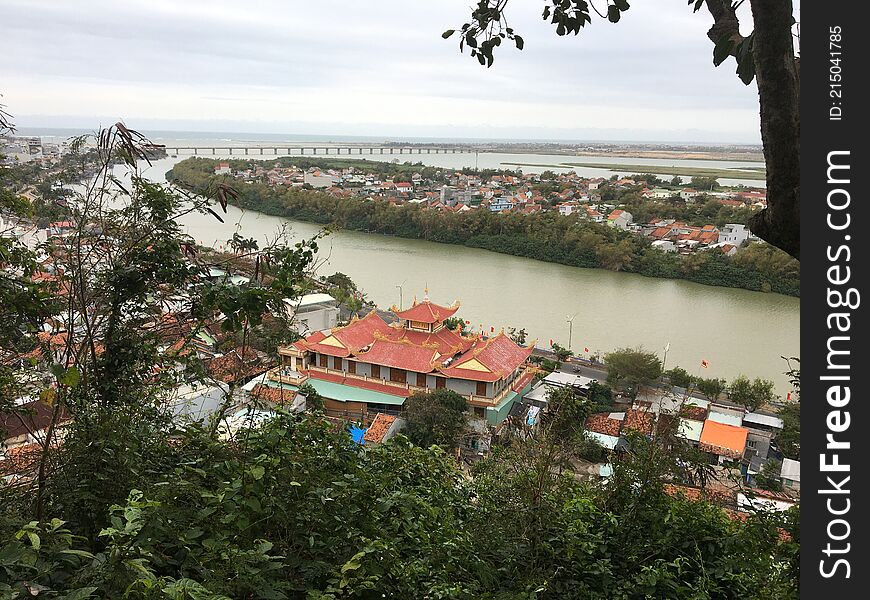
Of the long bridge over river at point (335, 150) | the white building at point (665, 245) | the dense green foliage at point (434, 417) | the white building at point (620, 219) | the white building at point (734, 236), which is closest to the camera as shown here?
the dense green foliage at point (434, 417)

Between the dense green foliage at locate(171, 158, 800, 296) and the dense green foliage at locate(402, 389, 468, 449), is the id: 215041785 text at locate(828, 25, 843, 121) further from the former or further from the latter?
the dense green foliage at locate(171, 158, 800, 296)

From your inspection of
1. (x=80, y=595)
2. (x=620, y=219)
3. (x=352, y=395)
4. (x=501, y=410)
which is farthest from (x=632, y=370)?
(x=620, y=219)

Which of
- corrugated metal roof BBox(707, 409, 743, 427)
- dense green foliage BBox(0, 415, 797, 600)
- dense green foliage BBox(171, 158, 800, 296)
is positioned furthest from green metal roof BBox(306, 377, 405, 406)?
dense green foliage BBox(0, 415, 797, 600)

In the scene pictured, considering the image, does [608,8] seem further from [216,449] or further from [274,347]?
[216,449]

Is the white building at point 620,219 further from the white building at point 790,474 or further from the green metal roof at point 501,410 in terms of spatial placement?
the white building at point 790,474

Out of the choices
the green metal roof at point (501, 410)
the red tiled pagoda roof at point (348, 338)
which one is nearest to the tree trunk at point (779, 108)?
the green metal roof at point (501, 410)

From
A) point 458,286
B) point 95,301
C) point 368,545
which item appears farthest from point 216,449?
point 458,286
